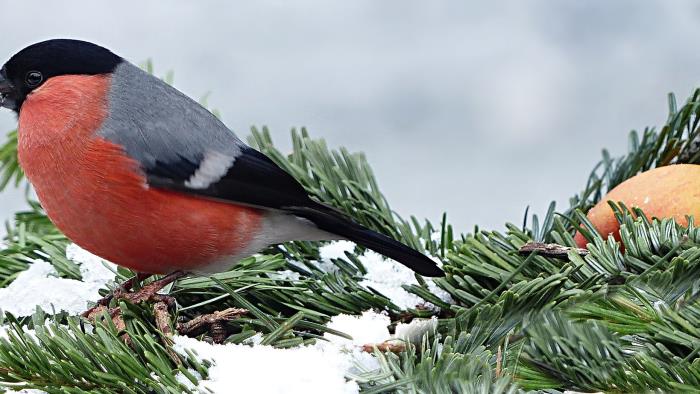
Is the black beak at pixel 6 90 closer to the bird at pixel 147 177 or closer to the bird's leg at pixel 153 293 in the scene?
the bird at pixel 147 177

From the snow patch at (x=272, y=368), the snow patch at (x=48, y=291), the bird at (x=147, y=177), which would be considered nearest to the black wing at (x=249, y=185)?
the bird at (x=147, y=177)

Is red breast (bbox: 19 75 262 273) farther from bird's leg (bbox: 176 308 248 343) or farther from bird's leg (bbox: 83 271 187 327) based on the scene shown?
bird's leg (bbox: 176 308 248 343)

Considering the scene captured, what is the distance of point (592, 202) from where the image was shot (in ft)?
6.21

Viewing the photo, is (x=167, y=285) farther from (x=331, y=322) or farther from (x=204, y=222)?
(x=331, y=322)

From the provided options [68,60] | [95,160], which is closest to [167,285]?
[95,160]

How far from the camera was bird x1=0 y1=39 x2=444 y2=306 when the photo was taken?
1650 millimetres

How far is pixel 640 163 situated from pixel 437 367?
1.07 metres

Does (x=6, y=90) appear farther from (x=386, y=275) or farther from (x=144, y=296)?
(x=386, y=275)

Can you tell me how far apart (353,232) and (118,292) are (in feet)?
1.47

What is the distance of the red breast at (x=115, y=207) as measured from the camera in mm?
1644

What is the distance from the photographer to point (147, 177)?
65.9 inches

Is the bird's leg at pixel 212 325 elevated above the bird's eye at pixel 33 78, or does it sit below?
below

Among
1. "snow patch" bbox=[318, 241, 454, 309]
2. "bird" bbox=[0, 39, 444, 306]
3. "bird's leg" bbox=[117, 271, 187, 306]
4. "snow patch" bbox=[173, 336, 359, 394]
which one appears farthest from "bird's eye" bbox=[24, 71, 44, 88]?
"snow patch" bbox=[173, 336, 359, 394]

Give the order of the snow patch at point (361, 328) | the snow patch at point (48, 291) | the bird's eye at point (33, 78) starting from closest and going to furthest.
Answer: the snow patch at point (361, 328) → the snow patch at point (48, 291) → the bird's eye at point (33, 78)
